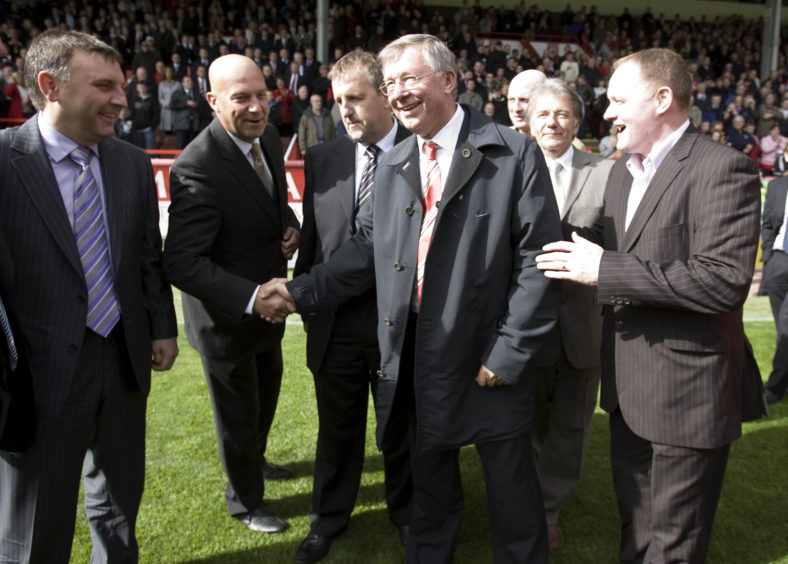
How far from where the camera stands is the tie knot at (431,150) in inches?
100

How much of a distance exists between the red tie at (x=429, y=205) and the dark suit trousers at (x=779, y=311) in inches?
142

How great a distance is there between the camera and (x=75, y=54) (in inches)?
91.7

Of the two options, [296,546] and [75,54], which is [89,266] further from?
[296,546]

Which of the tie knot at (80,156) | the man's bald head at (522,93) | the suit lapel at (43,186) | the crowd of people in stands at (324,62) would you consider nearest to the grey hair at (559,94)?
the man's bald head at (522,93)

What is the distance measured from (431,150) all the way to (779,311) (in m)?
3.93

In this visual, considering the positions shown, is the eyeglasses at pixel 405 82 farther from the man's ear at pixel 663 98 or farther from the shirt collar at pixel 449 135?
the man's ear at pixel 663 98

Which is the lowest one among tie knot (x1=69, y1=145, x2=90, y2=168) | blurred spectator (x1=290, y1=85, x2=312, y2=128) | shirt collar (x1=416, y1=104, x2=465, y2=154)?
blurred spectator (x1=290, y1=85, x2=312, y2=128)

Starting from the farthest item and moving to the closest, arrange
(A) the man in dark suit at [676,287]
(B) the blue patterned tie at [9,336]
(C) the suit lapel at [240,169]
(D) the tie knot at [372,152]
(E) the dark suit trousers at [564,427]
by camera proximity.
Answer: (E) the dark suit trousers at [564,427], (D) the tie knot at [372,152], (C) the suit lapel at [240,169], (A) the man in dark suit at [676,287], (B) the blue patterned tie at [9,336]

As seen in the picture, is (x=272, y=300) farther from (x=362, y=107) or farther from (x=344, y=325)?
(x=362, y=107)

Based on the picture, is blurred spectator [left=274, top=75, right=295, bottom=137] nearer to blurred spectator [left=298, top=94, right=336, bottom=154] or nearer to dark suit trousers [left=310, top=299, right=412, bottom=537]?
blurred spectator [left=298, top=94, right=336, bottom=154]

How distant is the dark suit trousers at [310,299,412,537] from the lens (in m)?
3.02

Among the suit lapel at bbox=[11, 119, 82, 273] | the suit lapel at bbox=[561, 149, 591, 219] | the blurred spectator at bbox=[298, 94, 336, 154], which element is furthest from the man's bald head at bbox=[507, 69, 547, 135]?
the blurred spectator at bbox=[298, 94, 336, 154]

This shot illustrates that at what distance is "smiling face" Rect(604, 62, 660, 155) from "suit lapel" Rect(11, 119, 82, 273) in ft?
6.39

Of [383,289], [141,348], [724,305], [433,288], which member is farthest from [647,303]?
[141,348]
